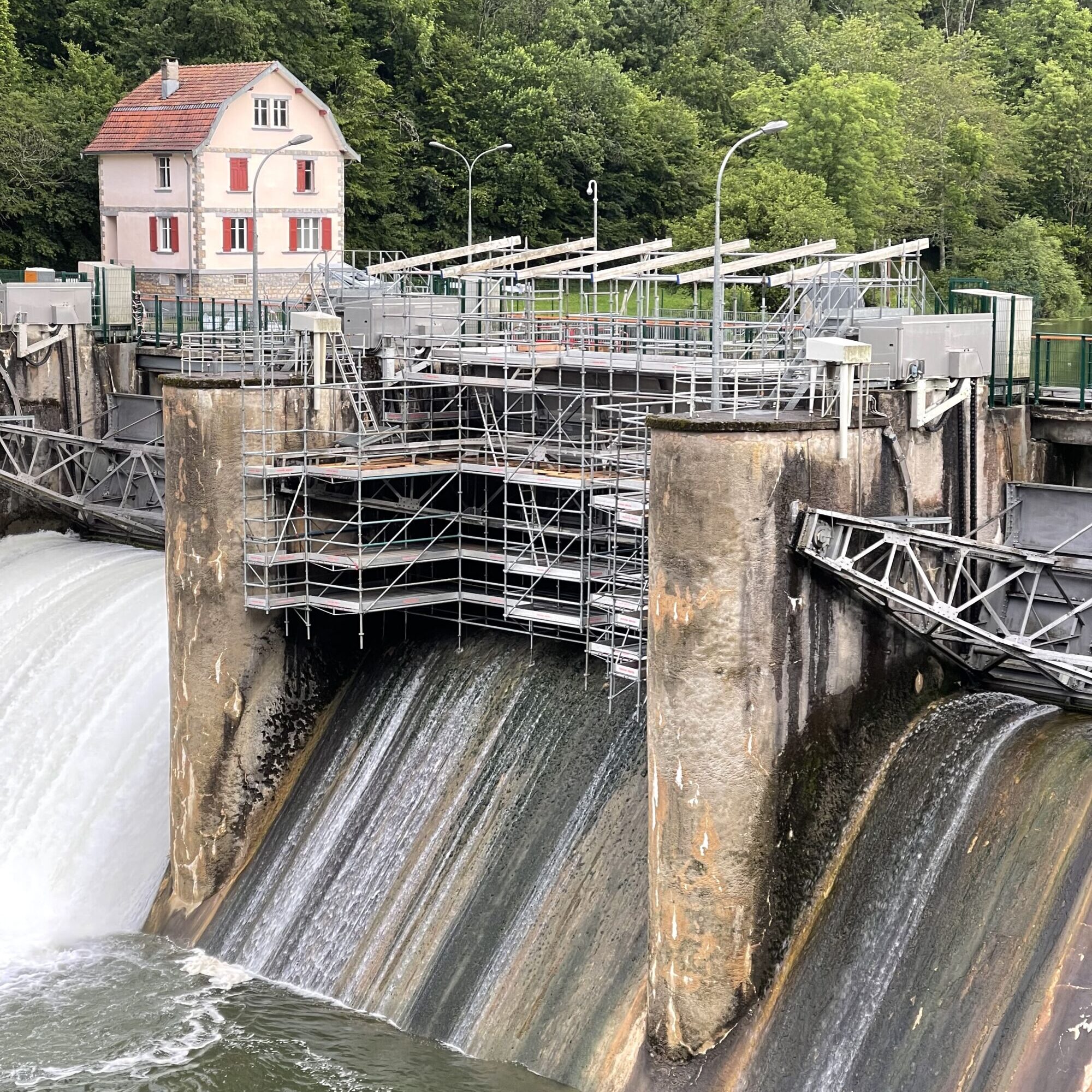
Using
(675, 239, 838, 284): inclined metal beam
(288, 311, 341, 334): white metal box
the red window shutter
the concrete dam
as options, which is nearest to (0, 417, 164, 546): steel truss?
the concrete dam

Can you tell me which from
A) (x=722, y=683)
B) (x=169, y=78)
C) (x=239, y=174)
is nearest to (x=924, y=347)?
(x=722, y=683)

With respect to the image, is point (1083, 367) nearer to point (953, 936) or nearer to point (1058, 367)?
point (1058, 367)

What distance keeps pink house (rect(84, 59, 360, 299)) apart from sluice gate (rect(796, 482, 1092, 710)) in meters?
38.8

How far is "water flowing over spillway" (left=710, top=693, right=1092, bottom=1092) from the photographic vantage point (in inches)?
763

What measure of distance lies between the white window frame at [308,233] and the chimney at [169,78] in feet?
19.4

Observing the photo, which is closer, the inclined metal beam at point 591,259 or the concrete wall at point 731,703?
the concrete wall at point 731,703

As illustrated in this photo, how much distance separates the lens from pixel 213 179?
62406 millimetres

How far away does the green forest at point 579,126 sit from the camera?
67.6 meters

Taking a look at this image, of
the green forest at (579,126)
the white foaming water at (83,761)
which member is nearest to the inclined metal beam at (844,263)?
the white foaming water at (83,761)

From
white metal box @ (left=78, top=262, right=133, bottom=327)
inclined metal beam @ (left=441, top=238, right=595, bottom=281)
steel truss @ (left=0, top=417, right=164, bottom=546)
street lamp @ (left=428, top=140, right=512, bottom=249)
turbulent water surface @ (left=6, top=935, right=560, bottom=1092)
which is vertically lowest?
turbulent water surface @ (left=6, top=935, right=560, bottom=1092)

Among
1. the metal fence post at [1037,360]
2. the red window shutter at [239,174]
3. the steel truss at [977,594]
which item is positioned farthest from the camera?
the red window shutter at [239,174]

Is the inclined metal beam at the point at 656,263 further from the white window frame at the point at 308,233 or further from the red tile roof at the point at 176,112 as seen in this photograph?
the white window frame at the point at 308,233

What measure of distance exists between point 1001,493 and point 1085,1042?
865 centimetres

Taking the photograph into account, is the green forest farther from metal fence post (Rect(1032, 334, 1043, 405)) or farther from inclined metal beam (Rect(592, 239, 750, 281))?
metal fence post (Rect(1032, 334, 1043, 405))
